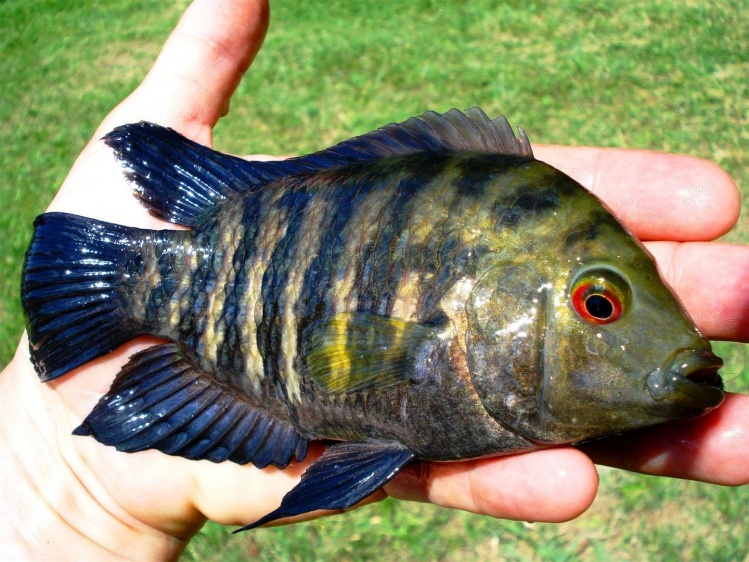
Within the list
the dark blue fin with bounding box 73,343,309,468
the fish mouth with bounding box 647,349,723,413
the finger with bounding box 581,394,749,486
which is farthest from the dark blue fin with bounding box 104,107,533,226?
the finger with bounding box 581,394,749,486

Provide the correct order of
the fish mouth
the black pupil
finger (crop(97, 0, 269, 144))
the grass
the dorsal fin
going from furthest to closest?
the grass < finger (crop(97, 0, 269, 144)) < the dorsal fin < the black pupil < the fish mouth

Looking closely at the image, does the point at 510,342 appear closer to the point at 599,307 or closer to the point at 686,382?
the point at 599,307

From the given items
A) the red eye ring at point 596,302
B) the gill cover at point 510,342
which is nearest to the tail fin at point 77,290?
the gill cover at point 510,342

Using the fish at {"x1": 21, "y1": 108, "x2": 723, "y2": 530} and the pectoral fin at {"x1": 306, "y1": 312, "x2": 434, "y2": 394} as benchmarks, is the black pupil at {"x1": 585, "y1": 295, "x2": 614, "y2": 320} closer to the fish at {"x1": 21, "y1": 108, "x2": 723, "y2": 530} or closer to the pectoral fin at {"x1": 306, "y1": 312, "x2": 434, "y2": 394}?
the fish at {"x1": 21, "y1": 108, "x2": 723, "y2": 530}

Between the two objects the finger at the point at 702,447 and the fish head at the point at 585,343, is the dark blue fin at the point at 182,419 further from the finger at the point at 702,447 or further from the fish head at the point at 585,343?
the finger at the point at 702,447

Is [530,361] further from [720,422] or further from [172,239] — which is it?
[172,239]

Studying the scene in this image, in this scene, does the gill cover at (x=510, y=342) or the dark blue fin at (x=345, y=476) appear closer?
the gill cover at (x=510, y=342)
